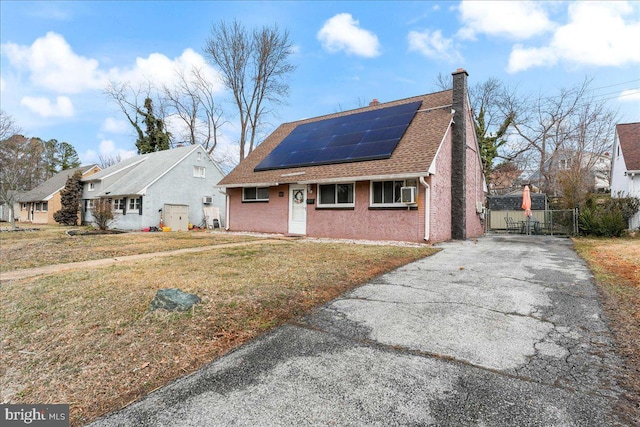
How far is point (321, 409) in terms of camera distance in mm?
1847

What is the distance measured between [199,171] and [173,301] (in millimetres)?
21741

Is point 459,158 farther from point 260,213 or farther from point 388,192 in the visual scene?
point 260,213

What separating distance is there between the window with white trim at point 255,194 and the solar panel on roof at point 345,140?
3.25ft

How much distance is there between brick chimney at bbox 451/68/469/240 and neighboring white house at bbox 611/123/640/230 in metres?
9.02

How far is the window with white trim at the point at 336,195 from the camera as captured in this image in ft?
38.3

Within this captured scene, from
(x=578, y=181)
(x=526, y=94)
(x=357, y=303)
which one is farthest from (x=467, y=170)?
(x=526, y=94)

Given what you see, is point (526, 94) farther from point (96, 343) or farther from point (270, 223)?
point (96, 343)

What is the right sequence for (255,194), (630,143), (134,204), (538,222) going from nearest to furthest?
(255,194), (538,222), (630,143), (134,204)

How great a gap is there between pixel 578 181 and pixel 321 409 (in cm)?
1856

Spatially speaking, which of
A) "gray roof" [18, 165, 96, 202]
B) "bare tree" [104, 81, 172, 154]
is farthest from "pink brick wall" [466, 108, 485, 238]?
"gray roof" [18, 165, 96, 202]

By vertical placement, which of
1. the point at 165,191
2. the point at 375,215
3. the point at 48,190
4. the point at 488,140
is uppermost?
the point at 488,140

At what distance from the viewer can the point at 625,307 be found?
3.62 m

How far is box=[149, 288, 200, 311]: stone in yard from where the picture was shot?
11.5 ft

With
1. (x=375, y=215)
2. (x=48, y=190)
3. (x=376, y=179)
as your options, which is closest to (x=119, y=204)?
(x=48, y=190)
